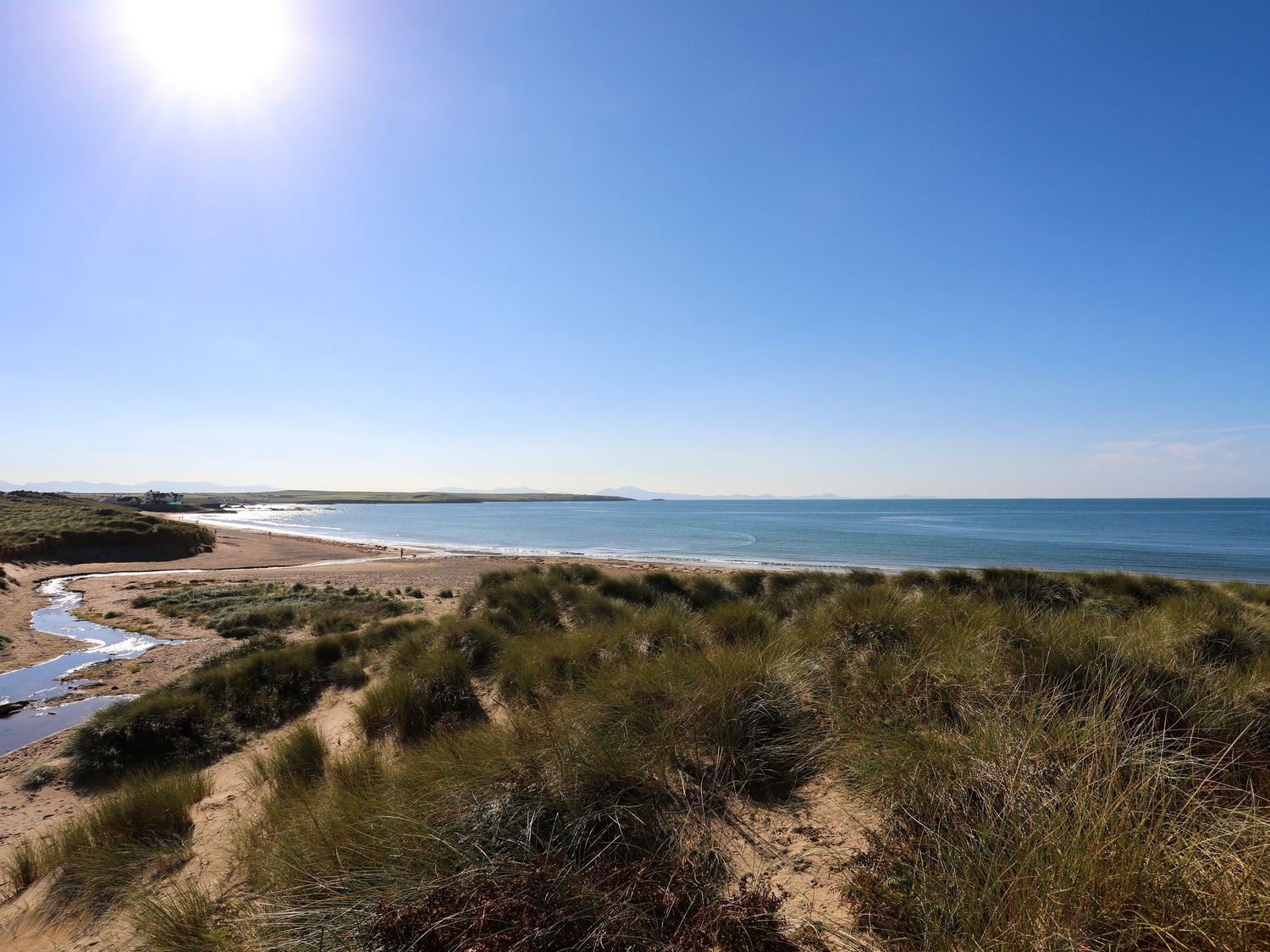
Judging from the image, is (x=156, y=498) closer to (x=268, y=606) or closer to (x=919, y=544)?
(x=268, y=606)

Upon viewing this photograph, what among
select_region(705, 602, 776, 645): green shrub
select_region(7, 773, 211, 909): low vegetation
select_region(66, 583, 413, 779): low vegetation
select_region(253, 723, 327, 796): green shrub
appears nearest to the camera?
select_region(7, 773, 211, 909): low vegetation

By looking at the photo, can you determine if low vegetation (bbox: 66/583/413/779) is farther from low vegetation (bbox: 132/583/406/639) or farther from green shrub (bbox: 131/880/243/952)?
green shrub (bbox: 131/880/243/952)

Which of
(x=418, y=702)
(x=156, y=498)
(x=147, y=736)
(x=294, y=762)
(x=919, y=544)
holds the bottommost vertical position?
(x=919, y=544)

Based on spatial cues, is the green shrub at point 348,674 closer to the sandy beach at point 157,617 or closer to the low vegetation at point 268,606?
the sandy beach at point 157,617

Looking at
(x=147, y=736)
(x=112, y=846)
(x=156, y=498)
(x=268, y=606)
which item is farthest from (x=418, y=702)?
(x=156, y=498)

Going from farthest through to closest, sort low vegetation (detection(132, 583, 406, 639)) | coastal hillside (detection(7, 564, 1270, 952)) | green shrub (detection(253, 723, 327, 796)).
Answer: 1. low vegetation (detection(132, 583, 406, 639))
2. green shrub (detection(253, 723, 327, 796))
3. coastal hillside (detection(7, 564, 1270, 952))

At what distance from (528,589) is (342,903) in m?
10.2

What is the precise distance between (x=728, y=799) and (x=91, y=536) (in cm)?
4760

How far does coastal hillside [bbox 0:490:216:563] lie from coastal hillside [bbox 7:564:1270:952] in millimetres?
36219

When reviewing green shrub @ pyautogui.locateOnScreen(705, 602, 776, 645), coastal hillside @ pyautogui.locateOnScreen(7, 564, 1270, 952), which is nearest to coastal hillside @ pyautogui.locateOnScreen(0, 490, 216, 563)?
coastal hillside @ pyautogui.locateOnScreen(7, 564, 1270, 952)

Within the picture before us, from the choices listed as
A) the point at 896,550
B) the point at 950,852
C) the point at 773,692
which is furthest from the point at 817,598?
the point at 896,550

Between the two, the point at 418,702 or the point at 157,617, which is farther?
the point at 157,617

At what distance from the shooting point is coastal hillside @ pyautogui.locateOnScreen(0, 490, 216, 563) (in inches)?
1271

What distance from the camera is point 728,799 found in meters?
4.17
